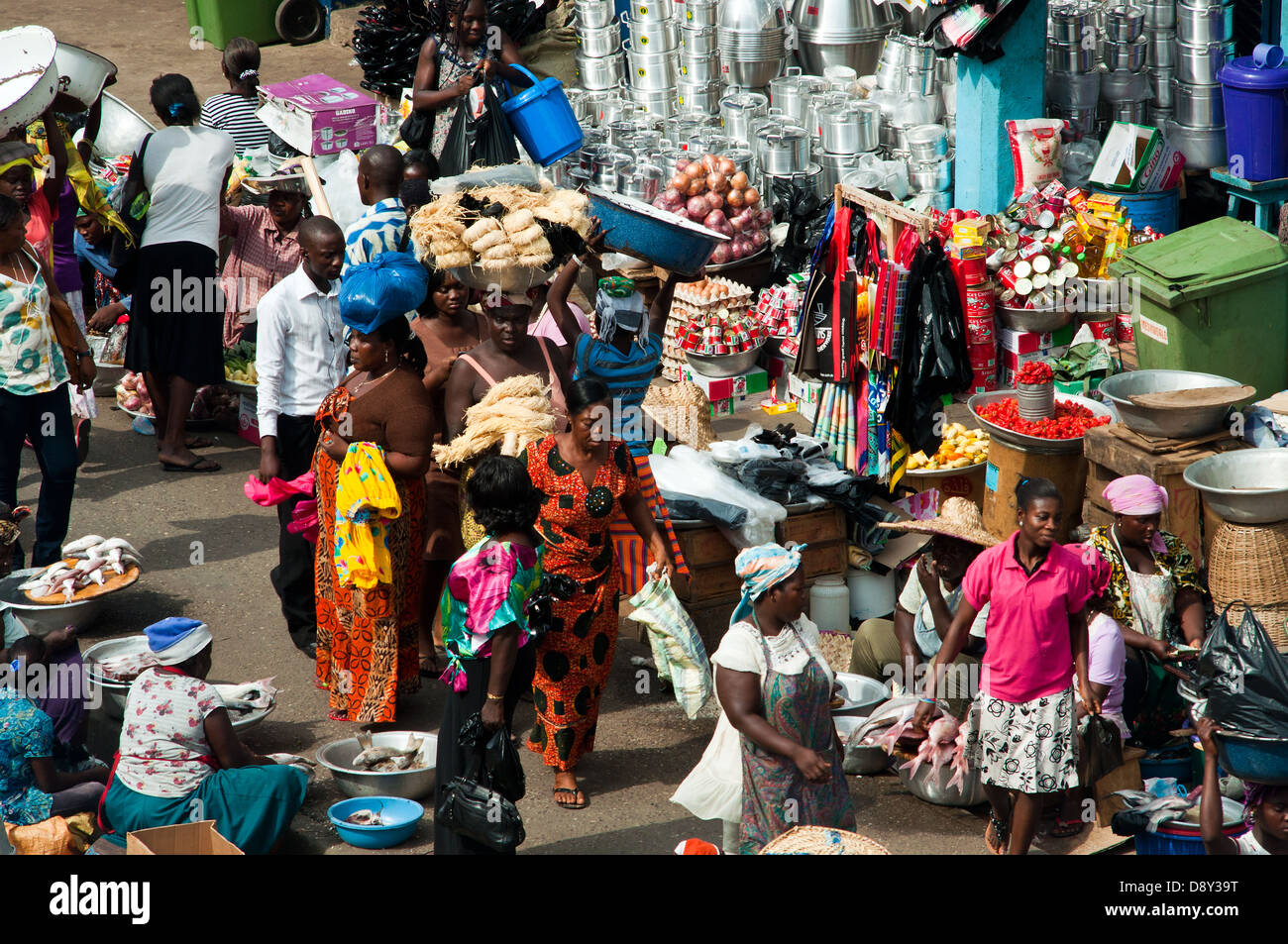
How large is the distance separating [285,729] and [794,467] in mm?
2555

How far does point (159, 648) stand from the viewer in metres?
5.32

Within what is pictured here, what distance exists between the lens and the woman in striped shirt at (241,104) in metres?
9.75

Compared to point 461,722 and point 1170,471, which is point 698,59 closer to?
point 1170,471

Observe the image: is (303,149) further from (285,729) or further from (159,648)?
(159,648)

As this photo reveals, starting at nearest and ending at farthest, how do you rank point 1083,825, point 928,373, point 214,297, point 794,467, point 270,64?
point 1083,825
point 794,467
point 928,373
point 214,297
point 270,64

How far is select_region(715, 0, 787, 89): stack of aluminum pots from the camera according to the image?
38.1 feet

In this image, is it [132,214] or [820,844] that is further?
[132,214]

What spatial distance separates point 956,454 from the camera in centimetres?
777

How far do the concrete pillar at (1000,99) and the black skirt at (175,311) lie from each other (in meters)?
4.75

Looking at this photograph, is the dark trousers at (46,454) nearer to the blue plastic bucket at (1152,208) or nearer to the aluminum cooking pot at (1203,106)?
the blue plastic bucket at (1152,208)

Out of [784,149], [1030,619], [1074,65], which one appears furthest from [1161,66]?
[1030,619]

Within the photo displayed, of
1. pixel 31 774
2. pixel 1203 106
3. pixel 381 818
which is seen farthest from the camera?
pixel 1203 106

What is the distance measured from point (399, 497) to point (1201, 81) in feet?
21.8

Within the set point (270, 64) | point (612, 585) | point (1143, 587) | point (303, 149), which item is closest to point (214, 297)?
point (303, 149)
